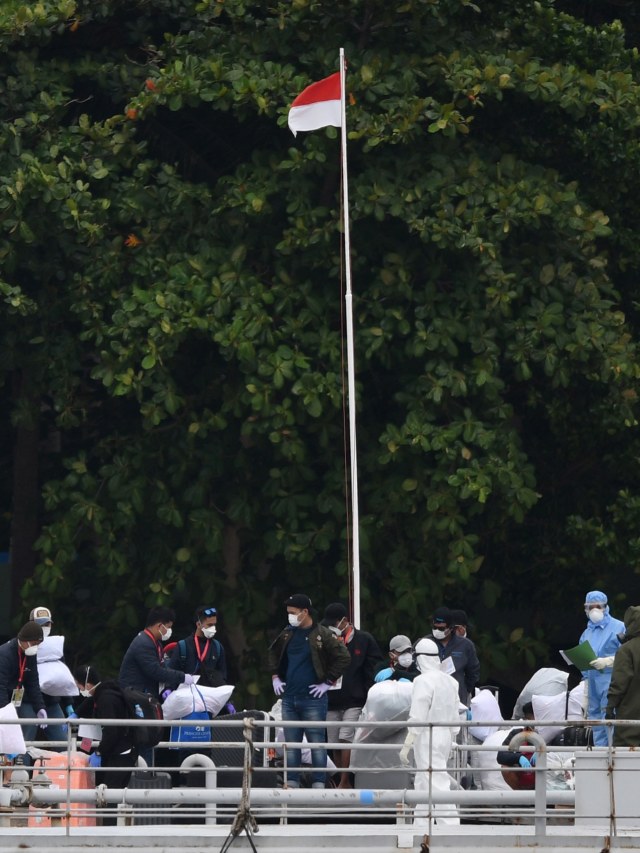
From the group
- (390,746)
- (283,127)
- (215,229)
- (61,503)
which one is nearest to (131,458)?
(61,503)

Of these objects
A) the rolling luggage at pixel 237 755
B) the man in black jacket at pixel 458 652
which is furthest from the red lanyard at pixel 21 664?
the man in black jacket at pixel 458 652

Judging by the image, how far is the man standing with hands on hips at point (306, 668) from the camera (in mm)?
14777

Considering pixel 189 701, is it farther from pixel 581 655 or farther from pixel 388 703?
pixel 581 655

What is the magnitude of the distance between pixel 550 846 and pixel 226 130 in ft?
44.8

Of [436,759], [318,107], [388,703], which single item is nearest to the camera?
[436,759]

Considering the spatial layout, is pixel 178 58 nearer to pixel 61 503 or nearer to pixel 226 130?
pixel 226 130

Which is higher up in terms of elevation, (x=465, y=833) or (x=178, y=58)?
(x=178, y=58)

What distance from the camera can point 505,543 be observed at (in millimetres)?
23469

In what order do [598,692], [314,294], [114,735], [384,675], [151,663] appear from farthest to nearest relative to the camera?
[314,294] → [384,675] → [598,692] → [151,663] → [114,735]

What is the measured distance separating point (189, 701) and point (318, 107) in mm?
7884

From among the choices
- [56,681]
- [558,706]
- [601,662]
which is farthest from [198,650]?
[601,662]

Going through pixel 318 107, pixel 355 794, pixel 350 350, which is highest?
pixel 318 107

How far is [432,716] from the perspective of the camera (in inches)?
525

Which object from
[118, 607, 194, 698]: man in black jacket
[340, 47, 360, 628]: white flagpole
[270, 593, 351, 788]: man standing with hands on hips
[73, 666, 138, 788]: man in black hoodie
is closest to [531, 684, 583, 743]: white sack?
[270, 593, 351, 788]: man standing with hands on hips
